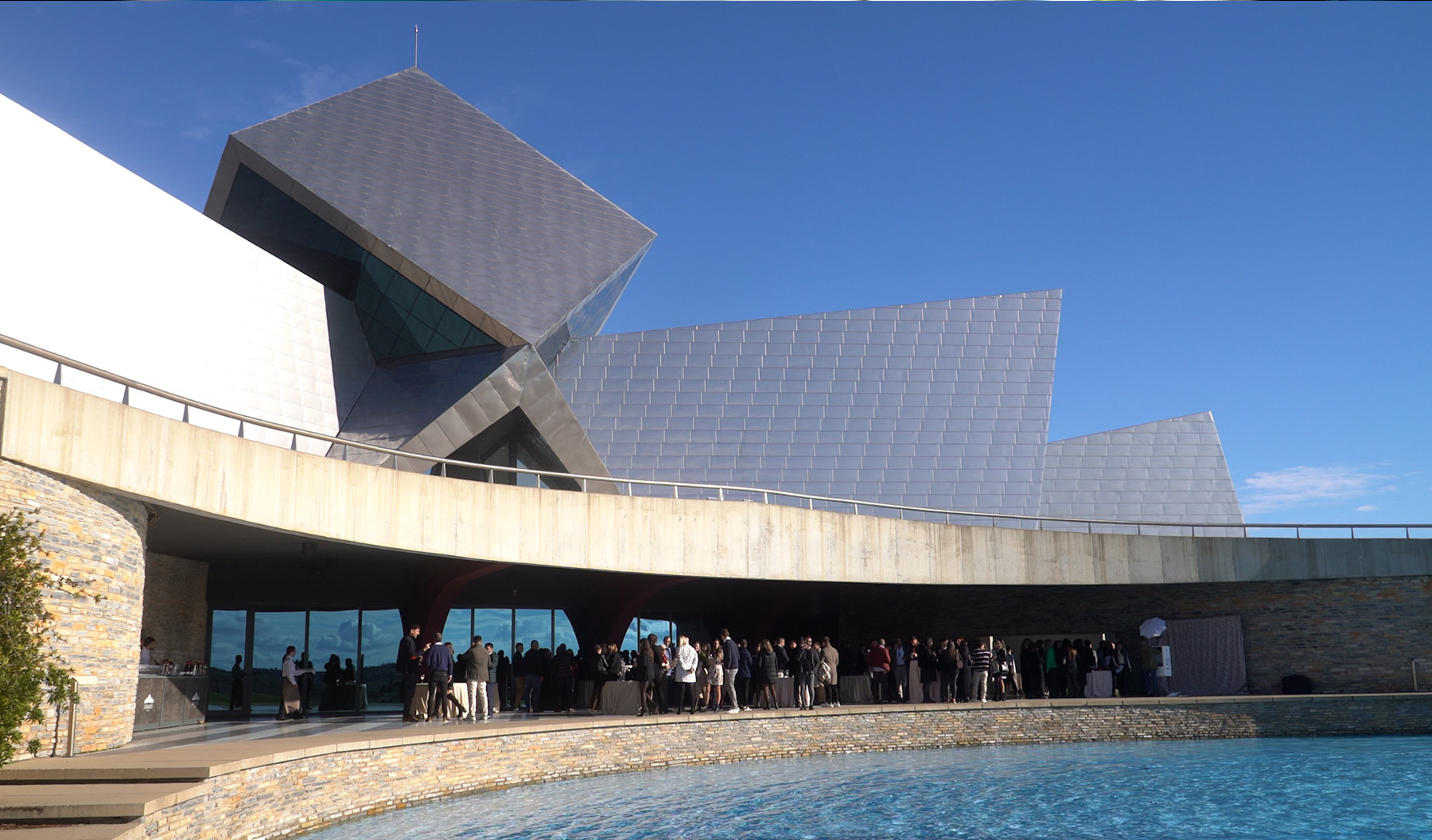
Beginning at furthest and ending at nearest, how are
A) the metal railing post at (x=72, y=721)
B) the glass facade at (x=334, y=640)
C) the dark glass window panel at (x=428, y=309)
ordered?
the dark glass window panel at (x=428, y=309) < the glass facade at (x=334, y=640) < the metal railing post at (x=72, y=721)

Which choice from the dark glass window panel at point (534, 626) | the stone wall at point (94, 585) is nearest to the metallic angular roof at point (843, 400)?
the dark glass window panel at point (534, 626)

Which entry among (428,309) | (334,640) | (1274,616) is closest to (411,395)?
(428,309)

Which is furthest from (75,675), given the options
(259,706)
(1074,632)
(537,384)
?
(1074,632)

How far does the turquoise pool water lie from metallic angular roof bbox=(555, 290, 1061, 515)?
618 inches

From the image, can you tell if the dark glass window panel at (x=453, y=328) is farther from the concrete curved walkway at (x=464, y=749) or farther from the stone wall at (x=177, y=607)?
the concrete curved walkway at (x=464, y=749)

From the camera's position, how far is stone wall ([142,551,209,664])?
1848 cm

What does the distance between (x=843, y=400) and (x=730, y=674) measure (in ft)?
54.1

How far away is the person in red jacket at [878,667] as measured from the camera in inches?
787

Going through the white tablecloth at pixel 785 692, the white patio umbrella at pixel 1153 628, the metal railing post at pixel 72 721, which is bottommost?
the white tablecloth at pixel 785 692

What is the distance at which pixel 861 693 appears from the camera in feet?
65.3

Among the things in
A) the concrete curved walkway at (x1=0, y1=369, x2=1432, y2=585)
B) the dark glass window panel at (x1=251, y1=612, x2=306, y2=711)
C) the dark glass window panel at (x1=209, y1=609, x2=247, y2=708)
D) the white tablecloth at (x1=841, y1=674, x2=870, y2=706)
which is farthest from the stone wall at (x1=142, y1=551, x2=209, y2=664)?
the white tablecloth at (x1=841, y1=674, x2=870, y2=706)

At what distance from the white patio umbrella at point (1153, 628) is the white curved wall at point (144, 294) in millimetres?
17476

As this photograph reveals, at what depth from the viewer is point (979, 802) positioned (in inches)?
469

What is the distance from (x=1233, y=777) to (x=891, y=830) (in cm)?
582
